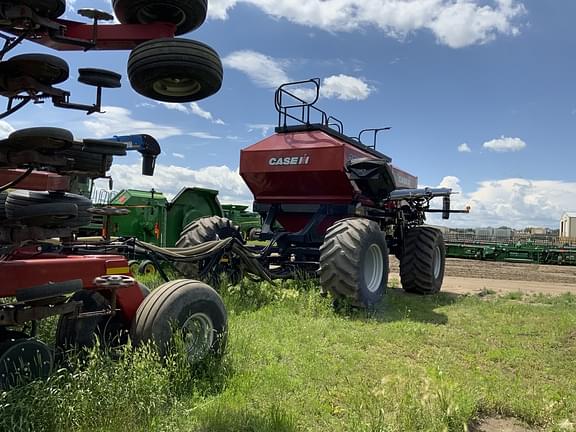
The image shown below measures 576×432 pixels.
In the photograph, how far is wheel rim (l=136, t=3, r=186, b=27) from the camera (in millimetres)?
3048

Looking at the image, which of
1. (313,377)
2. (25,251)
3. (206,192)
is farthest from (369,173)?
(206,192)

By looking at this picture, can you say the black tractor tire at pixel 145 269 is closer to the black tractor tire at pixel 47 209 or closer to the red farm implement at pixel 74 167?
the red farm implement at pixel 74 167

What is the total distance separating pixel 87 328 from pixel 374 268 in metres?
4.44

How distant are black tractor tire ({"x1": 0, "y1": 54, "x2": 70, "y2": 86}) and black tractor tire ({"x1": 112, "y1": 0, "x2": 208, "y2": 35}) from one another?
60cm

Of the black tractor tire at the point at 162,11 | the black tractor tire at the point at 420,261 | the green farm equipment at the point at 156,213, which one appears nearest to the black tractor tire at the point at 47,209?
the black tractor tire at the point at 162,11

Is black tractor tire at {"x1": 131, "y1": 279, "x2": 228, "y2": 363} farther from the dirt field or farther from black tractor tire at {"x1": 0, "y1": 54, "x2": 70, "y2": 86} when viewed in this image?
the dirt field

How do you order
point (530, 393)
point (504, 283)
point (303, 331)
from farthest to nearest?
point (504, 283)
point (303, 331)
point (530, 393)

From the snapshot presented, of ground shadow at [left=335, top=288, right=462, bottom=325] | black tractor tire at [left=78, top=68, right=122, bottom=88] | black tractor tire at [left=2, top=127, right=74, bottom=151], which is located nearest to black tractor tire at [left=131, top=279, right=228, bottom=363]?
black tractor tire at [left=2, top=127, right=74, bottom=151]

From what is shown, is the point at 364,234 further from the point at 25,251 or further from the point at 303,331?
the point at 25,251

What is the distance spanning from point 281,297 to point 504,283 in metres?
7.67

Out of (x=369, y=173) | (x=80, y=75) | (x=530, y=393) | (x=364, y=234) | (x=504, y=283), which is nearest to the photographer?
(x=80, y=75)

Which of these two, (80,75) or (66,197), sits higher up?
(80,75)

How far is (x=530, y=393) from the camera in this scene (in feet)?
12.5

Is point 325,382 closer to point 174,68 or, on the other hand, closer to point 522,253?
point 174,68
